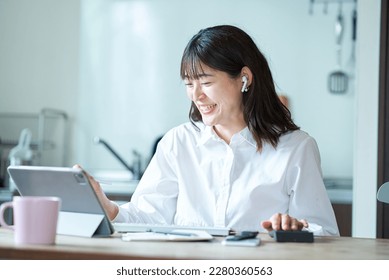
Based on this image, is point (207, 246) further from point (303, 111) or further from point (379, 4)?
point (303, 111)

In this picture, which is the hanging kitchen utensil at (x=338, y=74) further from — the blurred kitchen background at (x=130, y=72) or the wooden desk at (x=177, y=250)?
the wooden desk at (x=177, y=250)

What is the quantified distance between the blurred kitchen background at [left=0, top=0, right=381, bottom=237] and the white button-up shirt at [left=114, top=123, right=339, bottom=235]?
1994 mm

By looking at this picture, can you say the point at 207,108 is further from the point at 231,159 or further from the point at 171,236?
the point at 171,236

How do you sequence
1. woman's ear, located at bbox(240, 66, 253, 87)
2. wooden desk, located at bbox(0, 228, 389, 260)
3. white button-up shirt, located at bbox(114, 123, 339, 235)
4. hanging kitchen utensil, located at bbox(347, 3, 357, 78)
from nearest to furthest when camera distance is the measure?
1. wooden desk, located at bbox(0, 228, 389, 260)
2. white button-up shirt, located at bbox(114, 123, 339, 235)
3. woman's ear, located at bbox(240, 66, 253, 87)
4. hanging kitchen utensil, located at bbox(347, 3, 357, 78)

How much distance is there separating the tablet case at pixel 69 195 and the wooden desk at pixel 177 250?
0.05 metres

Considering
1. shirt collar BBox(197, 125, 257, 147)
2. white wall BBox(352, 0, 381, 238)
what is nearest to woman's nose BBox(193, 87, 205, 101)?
shirt collar BBox(197, 125, 257, 147)

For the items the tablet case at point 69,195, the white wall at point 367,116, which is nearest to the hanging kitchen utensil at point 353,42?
the white wall at point 367,116

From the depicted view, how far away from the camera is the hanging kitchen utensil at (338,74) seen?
4.16m

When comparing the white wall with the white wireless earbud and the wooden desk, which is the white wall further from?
the wooden desk

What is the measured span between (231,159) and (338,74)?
2.22 metres

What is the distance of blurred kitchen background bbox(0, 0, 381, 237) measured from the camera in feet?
13.8

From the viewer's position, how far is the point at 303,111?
4258 mm

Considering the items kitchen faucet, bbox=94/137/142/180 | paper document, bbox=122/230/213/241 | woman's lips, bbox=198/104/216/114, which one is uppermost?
woman's lips, bbox=198/104/216/114
